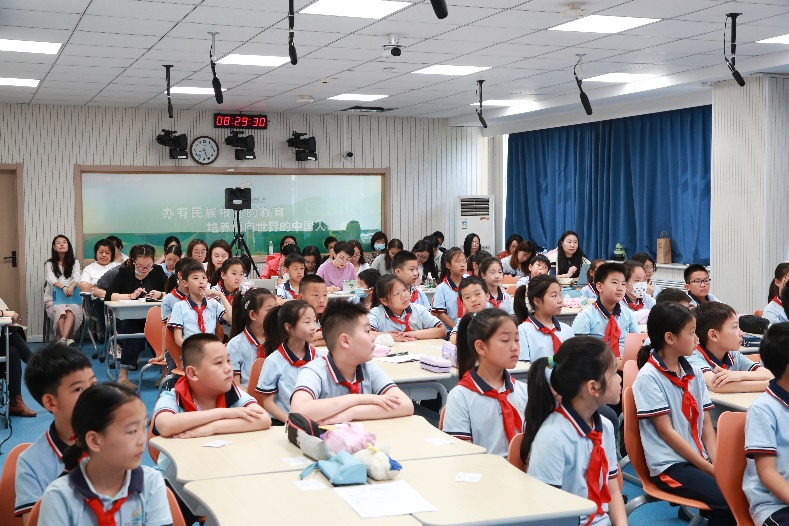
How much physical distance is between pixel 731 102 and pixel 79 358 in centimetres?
776

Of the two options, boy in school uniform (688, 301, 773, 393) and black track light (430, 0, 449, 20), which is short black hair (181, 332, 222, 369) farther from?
boy in school uniform (688, 301, 773, 393)

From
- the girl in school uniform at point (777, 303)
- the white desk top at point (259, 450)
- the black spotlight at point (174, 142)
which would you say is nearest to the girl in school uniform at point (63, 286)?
the black spotlight at point (174, 142)

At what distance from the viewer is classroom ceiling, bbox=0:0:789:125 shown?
6.15m

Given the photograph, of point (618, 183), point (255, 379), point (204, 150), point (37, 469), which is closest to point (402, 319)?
point (255, 379)

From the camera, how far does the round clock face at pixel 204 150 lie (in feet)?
39.6

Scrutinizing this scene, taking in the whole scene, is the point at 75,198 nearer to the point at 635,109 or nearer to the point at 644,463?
the point at 635,109

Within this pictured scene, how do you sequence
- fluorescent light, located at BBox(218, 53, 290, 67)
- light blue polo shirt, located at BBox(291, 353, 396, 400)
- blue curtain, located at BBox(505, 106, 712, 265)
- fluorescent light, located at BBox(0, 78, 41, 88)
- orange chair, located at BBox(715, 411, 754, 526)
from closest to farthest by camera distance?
orange chair, located at BBox(715, 411, 754, 526) → light blue polo shirt, located at BBox(291, 353, 396, 400) → fluorescent light, located at BBox(218, 53, 290, 67) → fluorescent light, located at BBox(0, 78, 41, 88) → blue curtain, located at BBox(505, 106, 712, 265)

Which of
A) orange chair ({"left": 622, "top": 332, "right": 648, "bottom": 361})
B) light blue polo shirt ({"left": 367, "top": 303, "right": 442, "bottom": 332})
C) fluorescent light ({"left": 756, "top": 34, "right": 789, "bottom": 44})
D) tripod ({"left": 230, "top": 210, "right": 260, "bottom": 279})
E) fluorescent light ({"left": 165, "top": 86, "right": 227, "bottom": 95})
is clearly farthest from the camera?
tripod ({"left": 230, "top": 210, "right": 260, "bottom": 279})

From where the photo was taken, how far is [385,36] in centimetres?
701

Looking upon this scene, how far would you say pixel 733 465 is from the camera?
10.2ft

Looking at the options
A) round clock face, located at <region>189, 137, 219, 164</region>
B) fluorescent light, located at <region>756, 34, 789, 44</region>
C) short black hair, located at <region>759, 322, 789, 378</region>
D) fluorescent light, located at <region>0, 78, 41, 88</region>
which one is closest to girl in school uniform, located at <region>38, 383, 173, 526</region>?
short black hair, located at <region>759, 322, 789, 378</region>

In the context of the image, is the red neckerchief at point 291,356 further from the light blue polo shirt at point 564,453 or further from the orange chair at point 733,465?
the orange chair at point 733,465

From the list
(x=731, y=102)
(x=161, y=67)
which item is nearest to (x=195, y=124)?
(x=161, y=67)

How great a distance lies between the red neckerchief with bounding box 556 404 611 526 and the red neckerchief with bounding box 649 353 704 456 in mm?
842
